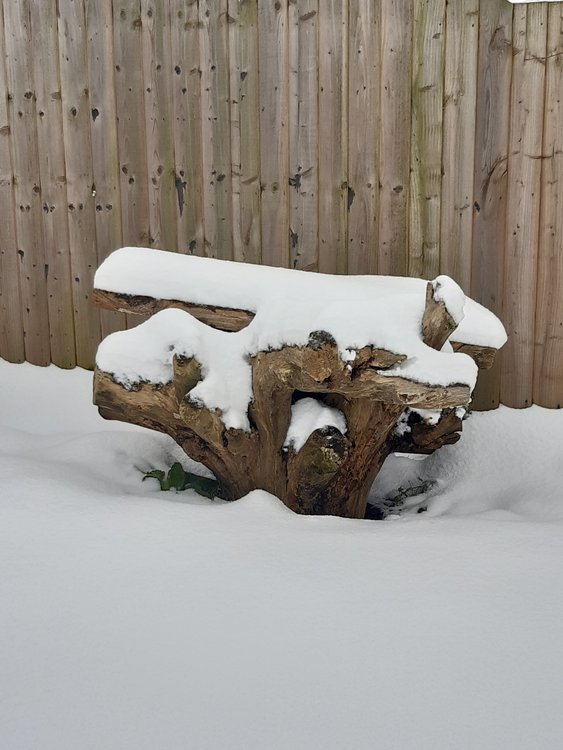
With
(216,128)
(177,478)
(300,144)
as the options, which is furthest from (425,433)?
(216,128)

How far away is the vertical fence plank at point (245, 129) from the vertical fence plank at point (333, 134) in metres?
0.29

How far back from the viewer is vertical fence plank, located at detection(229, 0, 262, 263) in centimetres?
354

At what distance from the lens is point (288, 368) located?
247 cm

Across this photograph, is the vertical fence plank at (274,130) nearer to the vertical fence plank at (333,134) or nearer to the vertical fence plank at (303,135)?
the vertical fence plank at (303,135)

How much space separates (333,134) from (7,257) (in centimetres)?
178

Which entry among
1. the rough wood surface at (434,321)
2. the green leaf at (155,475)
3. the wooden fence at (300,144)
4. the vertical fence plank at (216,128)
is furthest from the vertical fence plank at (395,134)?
the green leaf at (155,475)

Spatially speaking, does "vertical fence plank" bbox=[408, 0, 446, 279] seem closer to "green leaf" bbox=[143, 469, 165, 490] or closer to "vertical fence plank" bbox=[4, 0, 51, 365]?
"green leaf" bbox=[143, 469, 165, 490]

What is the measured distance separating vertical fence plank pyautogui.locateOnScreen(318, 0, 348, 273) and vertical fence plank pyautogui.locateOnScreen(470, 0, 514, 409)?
0.55m

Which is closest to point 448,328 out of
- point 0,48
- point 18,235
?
point 18,235

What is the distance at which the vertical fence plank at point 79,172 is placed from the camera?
3838 millimetres

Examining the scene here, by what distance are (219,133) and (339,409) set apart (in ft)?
5.32

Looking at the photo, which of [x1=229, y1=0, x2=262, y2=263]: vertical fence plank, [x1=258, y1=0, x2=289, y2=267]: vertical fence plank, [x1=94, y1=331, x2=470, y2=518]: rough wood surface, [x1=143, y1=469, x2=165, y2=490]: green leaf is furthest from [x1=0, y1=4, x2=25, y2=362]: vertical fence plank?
[x1=94, y1=331, x2=470, y2=518]: rough wood surface

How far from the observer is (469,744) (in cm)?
146

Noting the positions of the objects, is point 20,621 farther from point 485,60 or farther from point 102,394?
point 485,60
